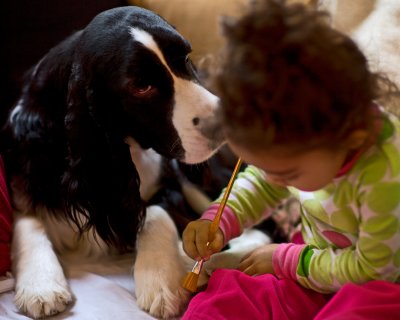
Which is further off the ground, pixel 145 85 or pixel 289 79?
pixel 289 79

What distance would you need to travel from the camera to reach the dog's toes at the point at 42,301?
1.17 metres

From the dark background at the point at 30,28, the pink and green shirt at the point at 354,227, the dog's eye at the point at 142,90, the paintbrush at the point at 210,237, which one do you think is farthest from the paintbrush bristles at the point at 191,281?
the dark background at the point at 30,28

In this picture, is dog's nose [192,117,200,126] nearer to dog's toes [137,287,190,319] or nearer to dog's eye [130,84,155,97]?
dog's eye [130,84,155,97]

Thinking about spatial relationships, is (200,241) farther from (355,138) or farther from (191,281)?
(355,138)

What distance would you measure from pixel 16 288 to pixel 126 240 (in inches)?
10.8

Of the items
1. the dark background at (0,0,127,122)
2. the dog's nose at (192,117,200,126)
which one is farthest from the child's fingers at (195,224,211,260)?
the dark background at (0,0,127,122)

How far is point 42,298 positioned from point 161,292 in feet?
0.79

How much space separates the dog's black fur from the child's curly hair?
410mm

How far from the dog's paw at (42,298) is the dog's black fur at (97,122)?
0.65 ft

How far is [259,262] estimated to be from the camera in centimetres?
118

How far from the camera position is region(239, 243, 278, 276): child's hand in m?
1.16

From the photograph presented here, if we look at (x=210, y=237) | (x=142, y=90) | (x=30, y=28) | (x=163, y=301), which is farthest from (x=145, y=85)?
(x=30, y=28)

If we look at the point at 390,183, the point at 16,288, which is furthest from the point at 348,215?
the point at 16,288

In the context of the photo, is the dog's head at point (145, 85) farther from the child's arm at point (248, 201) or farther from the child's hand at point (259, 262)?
the child's hand at point (259, 262)
